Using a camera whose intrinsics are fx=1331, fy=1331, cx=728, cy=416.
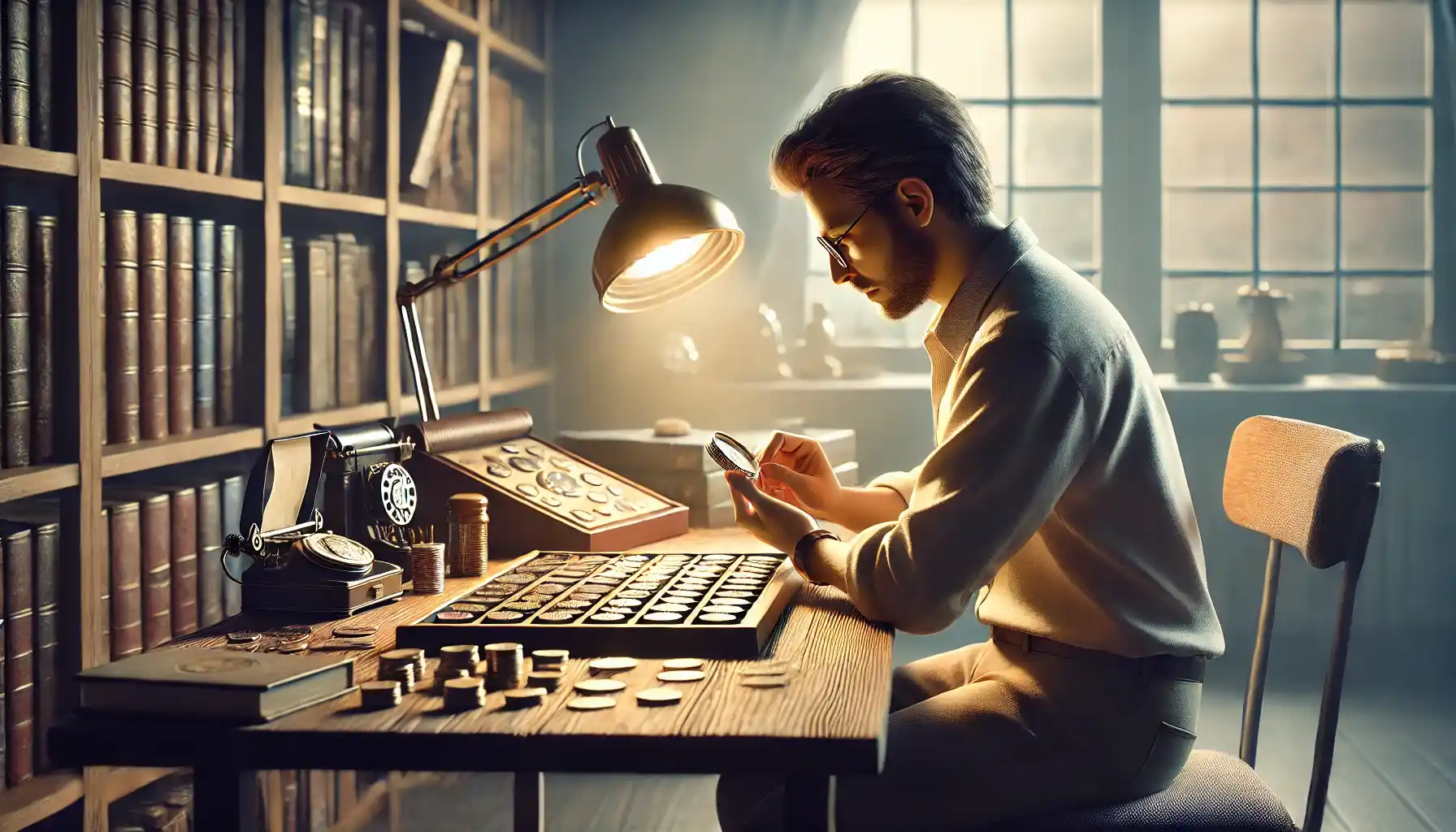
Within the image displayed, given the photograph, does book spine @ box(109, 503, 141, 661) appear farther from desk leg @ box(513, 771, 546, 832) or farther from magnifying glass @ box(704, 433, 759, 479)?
magnifying glass @ box(704, 433, 759, 479)

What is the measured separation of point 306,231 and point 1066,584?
77.6 inches

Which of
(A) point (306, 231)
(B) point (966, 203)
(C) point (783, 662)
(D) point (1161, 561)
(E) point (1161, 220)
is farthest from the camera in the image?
(E) point (1161, 220)

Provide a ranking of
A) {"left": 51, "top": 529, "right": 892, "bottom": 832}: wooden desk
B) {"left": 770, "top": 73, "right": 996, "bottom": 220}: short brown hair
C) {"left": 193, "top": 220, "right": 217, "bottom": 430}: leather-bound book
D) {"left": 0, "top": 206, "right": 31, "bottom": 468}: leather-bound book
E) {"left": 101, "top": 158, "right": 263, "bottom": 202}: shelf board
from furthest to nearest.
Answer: {"left": 193, "top": 220, "right": 217, "bottom": 430}: leather-bound book < {"left": 101, "top": 158, "right": 263, "bottom": 202}: shelf board < {"left": 0, "top": 206, "right": 31, "bottom": 468}: leather-bound book < {"left": 770, "top": 73, "right": 996, "bottom": 220}: short brown hair < {"left": 51, "top": 529, "right": 892, "bottom": 832}: wooden desk

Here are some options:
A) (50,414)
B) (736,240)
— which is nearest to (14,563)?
(50,414)

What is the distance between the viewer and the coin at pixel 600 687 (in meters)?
1.18

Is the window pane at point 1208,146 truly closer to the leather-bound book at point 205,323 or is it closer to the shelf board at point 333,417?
the shelf board at point 333,417

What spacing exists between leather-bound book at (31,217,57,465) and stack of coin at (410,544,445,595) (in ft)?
1.96

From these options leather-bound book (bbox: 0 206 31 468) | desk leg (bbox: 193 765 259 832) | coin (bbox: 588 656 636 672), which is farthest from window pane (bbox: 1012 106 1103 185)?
desk leg (bbox: 193 765 259 832)

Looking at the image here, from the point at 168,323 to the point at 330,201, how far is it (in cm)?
52

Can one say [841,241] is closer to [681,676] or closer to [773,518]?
[773,518]

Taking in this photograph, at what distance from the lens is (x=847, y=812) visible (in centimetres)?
133

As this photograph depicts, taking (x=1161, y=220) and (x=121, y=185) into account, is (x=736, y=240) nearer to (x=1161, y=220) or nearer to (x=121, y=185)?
(x=121, y=185)

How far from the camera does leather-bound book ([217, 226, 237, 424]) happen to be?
7.46 ft

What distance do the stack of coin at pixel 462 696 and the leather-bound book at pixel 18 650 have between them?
3.18ft
